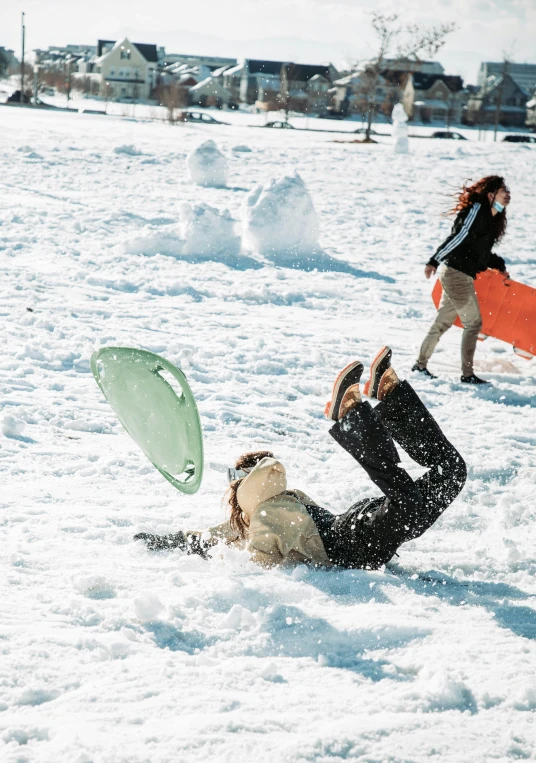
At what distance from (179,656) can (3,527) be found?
1342 mm

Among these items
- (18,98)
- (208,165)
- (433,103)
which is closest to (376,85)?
(18,98)

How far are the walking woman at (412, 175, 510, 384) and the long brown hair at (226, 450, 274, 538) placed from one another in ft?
10.2

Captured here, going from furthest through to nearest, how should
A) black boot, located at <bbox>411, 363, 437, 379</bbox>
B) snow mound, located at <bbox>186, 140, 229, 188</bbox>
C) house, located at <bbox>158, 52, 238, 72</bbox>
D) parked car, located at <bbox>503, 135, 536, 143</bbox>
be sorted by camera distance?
house, located at <bbox>158, 52, 238, 72</bbox> → parked car, located at <bbox>503, 135, 536, 143</bbox> → snow mound, located at <bbox>186, 140, 229, 188</bbox> → black boot, located at <bbox>411, 363, 437, 379</bbox>

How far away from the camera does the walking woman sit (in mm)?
6047

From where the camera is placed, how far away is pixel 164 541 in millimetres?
3566

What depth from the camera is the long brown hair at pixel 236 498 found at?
3486mm

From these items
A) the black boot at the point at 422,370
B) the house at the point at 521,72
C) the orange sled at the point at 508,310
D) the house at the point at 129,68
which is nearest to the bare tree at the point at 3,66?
the house at the point at 129,68

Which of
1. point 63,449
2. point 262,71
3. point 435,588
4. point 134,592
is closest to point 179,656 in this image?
point 134,592

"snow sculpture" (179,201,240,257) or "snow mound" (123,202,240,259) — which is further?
"snow sculpture" (179,201,240,257)

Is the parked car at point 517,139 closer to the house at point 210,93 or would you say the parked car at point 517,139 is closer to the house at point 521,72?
the house at point 210,93

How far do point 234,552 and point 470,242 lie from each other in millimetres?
3631

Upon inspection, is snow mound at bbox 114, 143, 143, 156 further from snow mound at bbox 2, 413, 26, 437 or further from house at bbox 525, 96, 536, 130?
house at bbox 525, 96, 536, 130

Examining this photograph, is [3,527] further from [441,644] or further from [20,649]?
[441,644]

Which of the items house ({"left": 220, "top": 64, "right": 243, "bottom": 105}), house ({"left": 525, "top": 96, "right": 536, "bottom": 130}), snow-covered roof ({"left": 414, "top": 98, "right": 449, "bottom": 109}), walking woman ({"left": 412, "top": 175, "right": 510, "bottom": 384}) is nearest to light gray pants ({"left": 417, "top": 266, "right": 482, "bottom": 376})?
walking woman ({"left": 412, "top": 175, "right": 510, "bottom": 384})
